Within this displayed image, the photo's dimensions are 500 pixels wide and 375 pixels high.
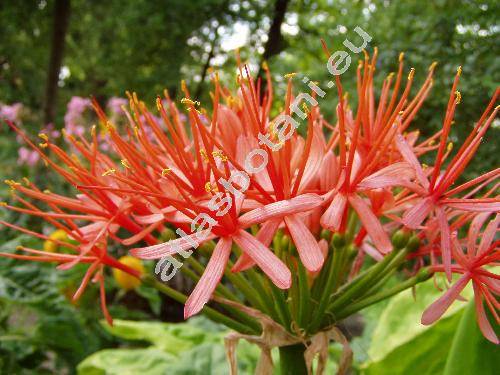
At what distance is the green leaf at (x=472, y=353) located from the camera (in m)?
0.50

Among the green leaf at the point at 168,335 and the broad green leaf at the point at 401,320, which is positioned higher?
the green leaf at the point at 168,335

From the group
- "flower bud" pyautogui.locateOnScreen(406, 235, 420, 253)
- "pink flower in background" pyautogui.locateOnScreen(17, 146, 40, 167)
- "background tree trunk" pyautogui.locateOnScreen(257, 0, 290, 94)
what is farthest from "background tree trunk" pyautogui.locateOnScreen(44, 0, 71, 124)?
"flower bud" pyautogui.locateOnScreen(406, 235, 420, 253)

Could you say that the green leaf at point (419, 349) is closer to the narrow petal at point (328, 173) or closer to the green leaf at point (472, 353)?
the green leaf at point (472, 353)

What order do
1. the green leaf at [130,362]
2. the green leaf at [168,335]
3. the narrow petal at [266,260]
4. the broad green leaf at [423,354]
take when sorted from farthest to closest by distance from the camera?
1. the green leaf at [168,335]
2. the green leaf at [130,362]
3. the broad green leaf at [423,354]
4. the narrow petal at [266,260]

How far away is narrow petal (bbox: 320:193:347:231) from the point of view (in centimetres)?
38

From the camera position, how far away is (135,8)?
1789 mm

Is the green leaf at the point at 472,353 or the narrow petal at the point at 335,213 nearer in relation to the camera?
the narrow petal at the point at 335,213

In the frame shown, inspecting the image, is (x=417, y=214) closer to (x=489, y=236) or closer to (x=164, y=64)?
(x=489, y=236)

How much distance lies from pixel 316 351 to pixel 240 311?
0.08 metres

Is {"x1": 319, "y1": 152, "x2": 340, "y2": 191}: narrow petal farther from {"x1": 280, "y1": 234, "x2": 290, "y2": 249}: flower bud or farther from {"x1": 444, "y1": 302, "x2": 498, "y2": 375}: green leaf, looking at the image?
{"x1": 444, "y1": 302, "x2": 498, "y2": 375}: green leaf

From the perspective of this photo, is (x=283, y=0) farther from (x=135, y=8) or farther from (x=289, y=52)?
(x=135, y=8)

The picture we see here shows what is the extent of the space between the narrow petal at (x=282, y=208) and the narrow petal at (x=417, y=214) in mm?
69

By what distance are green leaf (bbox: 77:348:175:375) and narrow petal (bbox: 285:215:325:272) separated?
0.48m

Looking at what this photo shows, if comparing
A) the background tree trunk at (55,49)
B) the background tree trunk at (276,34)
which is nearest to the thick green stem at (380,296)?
the background tree trunk at (276,34)
